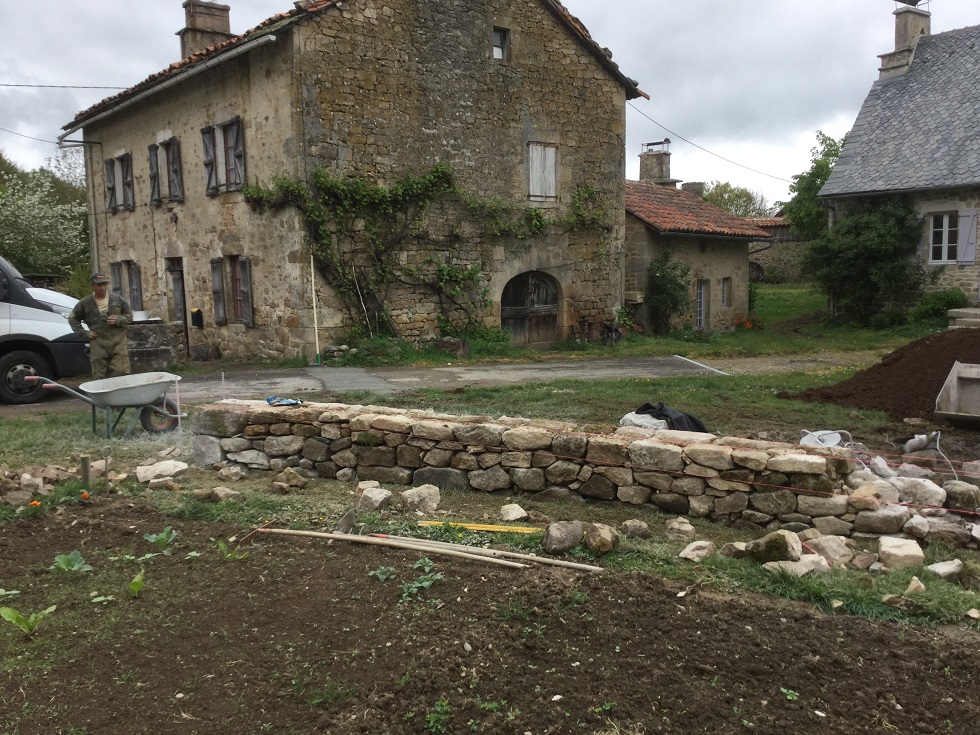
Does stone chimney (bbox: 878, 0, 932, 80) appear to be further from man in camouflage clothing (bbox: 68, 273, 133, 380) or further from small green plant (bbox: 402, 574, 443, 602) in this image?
small green plant (bbox: 402, 574, 443, 602)

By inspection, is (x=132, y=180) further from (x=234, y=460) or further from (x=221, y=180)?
(x=234, y=460)

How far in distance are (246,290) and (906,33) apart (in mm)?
21257

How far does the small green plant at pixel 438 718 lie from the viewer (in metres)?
3.35

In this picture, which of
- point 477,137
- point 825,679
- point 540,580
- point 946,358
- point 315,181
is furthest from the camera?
point 477,137

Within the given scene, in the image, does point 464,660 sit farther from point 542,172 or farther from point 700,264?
point 700,264

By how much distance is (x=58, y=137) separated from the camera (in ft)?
75.7

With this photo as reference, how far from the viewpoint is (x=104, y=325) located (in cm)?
962

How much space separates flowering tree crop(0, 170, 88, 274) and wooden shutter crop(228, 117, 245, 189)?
1526 centimetres

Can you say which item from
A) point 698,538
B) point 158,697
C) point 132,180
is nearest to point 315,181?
point 132,180

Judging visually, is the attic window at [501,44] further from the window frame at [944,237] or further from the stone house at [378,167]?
the window frame at [944,237]

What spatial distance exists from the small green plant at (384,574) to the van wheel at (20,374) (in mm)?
8504

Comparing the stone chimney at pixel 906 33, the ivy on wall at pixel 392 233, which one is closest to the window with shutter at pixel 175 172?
the ivy on wall at pixel 392 233

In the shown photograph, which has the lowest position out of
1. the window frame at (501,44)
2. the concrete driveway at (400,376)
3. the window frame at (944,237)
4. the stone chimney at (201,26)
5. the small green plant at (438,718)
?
the small green plant at (438,718)

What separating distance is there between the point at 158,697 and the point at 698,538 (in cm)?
342
